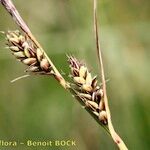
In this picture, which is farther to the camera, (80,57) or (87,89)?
(80,57)

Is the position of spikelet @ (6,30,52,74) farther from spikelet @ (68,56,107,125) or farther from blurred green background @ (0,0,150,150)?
blurred green background @ (0,0,150,150)

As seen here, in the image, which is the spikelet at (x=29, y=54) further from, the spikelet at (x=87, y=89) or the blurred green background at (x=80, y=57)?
the blurred green background at (x=80, y=57)

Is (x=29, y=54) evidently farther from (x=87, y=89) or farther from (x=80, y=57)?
(x=80, y=57)

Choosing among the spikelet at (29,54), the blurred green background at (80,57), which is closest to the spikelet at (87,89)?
the spikelet at (29,54)

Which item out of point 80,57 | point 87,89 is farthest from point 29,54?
point 80,57

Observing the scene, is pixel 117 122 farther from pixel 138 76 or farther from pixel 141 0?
pixel 141 0

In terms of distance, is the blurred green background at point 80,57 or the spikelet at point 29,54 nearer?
the spikelet at point 29,54

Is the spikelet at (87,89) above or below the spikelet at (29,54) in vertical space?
below
